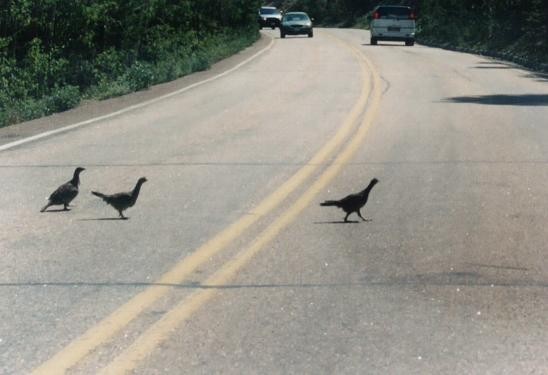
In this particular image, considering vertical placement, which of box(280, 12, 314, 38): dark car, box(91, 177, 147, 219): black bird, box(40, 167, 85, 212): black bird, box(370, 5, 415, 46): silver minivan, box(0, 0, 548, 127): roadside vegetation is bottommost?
box(280, 12, 314, 38): dark car

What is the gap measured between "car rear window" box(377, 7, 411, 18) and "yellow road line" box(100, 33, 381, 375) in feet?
131

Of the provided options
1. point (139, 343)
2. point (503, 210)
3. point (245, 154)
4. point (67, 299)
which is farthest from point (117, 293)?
point (245, 154)

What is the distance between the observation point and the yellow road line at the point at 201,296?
6.08 metres

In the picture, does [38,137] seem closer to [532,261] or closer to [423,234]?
[423,234]

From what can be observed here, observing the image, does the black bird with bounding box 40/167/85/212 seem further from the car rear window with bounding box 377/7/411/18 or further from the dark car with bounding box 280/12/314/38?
the dark car with bounding box 280/12/314/38

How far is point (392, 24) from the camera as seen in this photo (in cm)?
5375

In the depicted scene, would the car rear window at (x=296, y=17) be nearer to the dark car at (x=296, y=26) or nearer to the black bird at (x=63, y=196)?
the dark car at (x=296, y=26)

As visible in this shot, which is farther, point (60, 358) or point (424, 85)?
point (424, 85)

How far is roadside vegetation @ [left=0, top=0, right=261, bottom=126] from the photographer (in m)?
27.0

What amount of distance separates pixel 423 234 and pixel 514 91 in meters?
18.1

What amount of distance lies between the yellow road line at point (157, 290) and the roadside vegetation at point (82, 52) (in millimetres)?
10313

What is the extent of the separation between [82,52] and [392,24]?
950 inches

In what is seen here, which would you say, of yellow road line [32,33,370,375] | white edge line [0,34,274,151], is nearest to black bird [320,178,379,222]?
yellow road line [32,33,370,375]

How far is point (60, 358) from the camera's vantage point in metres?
6.08
